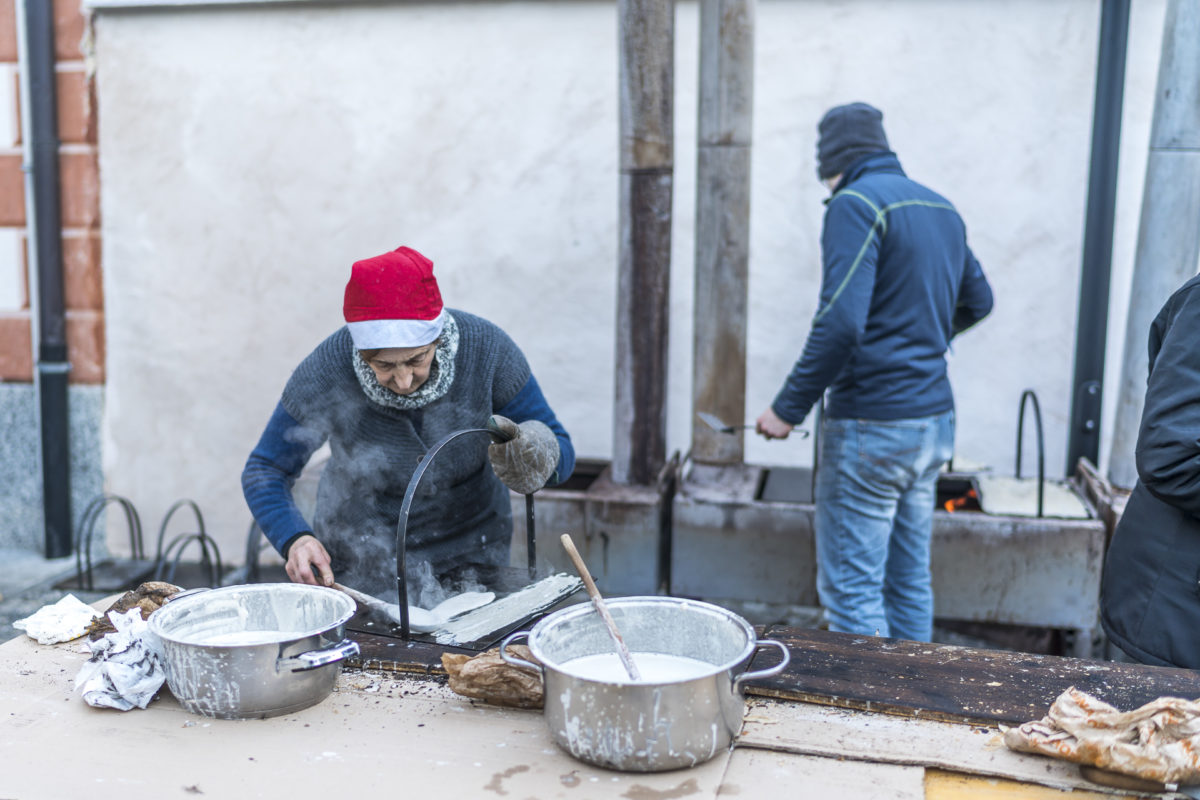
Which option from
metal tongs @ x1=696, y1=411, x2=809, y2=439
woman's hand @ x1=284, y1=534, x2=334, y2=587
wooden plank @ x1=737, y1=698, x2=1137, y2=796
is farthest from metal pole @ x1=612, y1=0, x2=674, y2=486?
wooden plank @ x1=737, y1=698, x2=1137, y2=796

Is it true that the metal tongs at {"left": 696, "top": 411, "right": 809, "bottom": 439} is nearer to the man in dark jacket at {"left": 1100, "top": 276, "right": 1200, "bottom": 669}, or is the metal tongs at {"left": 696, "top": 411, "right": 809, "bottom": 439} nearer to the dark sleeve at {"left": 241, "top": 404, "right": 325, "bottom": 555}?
the man in dark jacket at {"left": 1100, "top": 276, "right": 1200, "bottom": 669}

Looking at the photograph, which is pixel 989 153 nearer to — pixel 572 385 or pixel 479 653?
pixel 572 385

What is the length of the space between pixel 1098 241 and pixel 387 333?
374cm

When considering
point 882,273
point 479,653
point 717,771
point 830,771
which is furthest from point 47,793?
point 882,273

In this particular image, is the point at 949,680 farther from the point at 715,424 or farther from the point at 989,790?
the point at 715,424

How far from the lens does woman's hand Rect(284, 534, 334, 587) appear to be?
2766 millimetres

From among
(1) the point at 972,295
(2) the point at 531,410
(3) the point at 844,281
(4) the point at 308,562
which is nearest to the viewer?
(4) the point at 308,562

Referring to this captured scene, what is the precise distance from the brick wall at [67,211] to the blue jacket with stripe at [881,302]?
14.5 ft

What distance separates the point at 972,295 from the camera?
13.8 feet

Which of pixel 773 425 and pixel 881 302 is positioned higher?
pixel 881 302

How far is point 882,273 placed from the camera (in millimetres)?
3797

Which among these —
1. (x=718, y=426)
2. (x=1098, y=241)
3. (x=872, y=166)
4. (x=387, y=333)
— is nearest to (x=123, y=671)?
(x=387, y=333)

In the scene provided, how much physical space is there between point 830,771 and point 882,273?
2.33m

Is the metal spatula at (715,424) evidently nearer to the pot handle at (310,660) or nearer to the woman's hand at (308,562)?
the woman's hand at (308,562)
